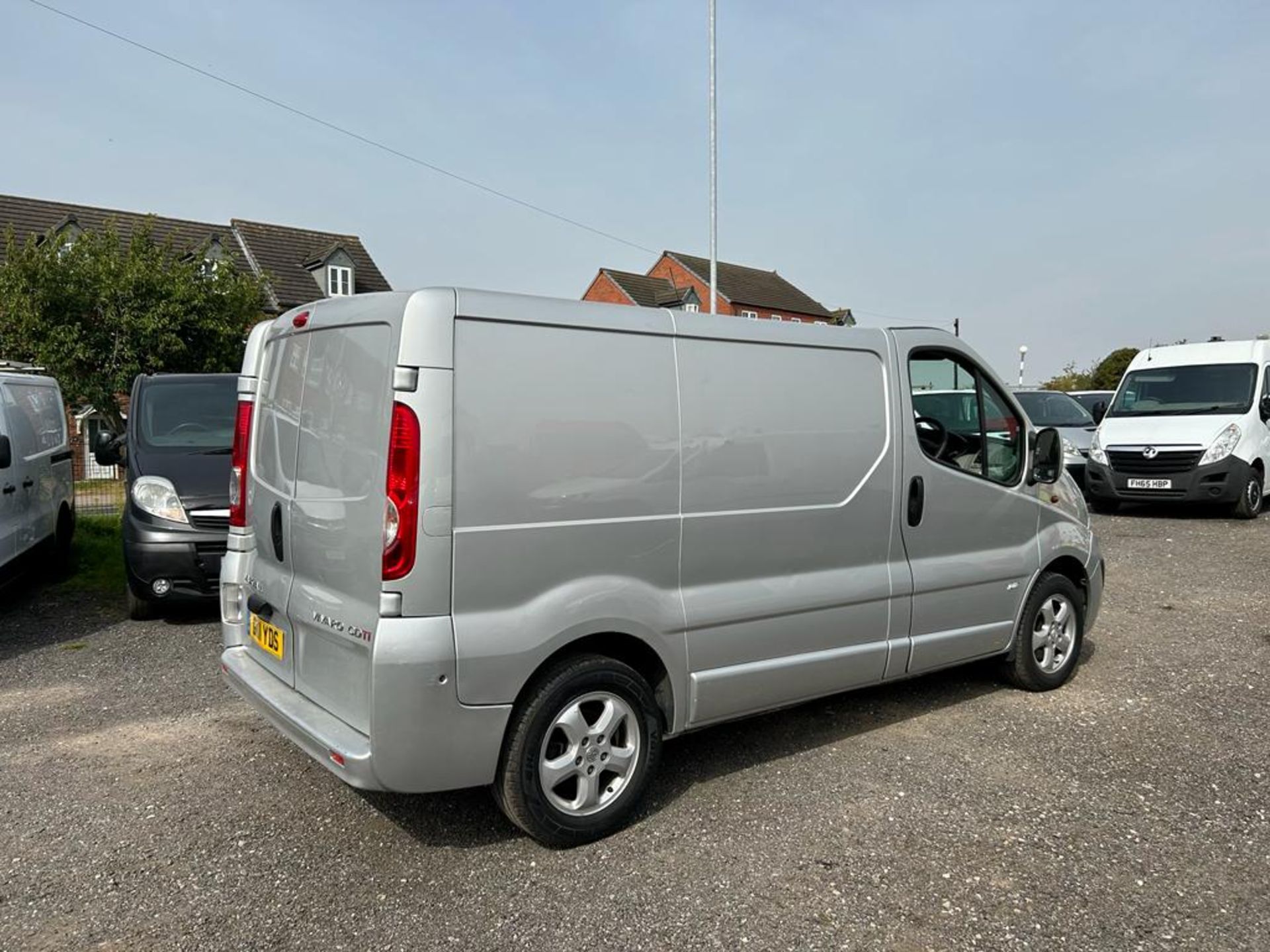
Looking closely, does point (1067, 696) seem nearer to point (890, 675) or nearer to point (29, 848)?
point (890, 675)

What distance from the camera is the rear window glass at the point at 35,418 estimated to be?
790 cm

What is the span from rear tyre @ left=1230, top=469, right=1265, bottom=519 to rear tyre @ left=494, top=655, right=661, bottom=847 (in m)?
11.7

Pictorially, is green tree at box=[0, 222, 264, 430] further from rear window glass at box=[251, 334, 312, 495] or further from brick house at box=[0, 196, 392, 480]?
rear window glass at box=[251, 334, 312, 495]

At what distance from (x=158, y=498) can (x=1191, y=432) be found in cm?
1239

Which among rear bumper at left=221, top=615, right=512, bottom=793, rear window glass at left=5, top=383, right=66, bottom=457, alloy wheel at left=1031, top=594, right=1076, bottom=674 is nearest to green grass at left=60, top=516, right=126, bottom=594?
rear window glass at left=5, top=383, right=66, bottom=457

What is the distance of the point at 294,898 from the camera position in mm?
3176

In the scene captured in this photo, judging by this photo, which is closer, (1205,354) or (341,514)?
(341,514)

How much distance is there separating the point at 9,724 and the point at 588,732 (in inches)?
136

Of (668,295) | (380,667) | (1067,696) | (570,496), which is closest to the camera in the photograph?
(380,667)

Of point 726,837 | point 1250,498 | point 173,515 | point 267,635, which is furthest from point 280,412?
point 1250,498

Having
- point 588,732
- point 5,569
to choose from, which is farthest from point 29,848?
point 5,569

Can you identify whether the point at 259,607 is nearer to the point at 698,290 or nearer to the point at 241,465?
the point at 241,465

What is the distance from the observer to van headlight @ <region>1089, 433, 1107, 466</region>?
43.0 ft

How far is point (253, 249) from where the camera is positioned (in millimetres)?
33406
